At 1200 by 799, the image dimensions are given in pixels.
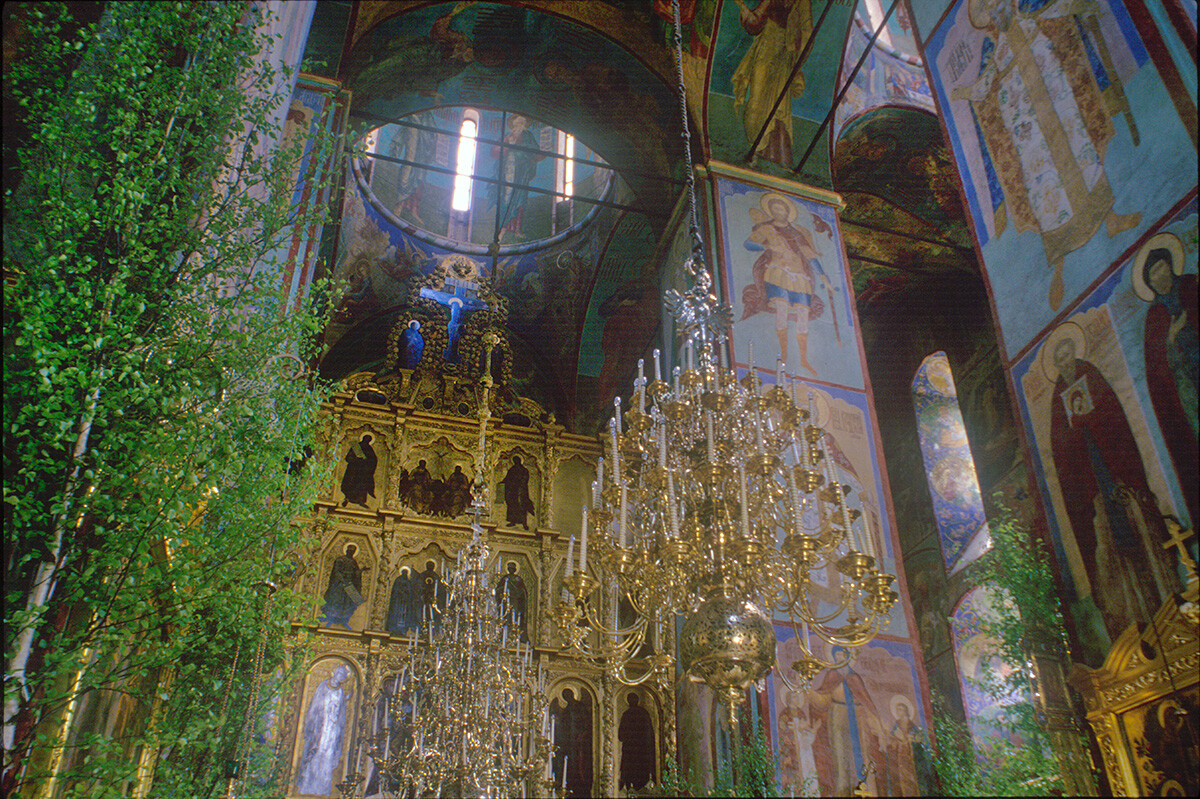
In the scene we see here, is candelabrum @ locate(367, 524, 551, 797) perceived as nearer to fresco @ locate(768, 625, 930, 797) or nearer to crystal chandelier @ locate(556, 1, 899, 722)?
fresco @ locate(768, 625, 930, 797)

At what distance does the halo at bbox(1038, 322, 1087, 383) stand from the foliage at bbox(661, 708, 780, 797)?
3.33 m

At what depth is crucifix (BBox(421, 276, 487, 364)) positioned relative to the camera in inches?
583

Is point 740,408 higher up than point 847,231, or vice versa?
point 847,231

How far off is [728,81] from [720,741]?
24.6 feet

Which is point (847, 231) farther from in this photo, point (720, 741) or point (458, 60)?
point (720, 741)

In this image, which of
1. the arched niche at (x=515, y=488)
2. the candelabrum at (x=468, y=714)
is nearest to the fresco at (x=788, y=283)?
the candelabrum at (x=468, y=714)

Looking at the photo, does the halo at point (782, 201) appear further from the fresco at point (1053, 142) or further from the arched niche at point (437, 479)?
the arched niche at point (437, 479)

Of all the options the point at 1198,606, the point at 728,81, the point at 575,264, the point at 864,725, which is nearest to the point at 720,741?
the point at 864,725

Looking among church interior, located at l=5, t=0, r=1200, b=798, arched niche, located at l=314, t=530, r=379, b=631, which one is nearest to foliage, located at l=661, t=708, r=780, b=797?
church interior, located at l=5, t=0, r=1200, b=798

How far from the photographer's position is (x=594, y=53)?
10570 mm

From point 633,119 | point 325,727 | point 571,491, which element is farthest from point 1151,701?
point 571,491

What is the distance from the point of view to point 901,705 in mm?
6426

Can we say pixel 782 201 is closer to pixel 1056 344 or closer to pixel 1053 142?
pixel 1053 142

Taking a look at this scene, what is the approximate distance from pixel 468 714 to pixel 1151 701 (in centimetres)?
639
